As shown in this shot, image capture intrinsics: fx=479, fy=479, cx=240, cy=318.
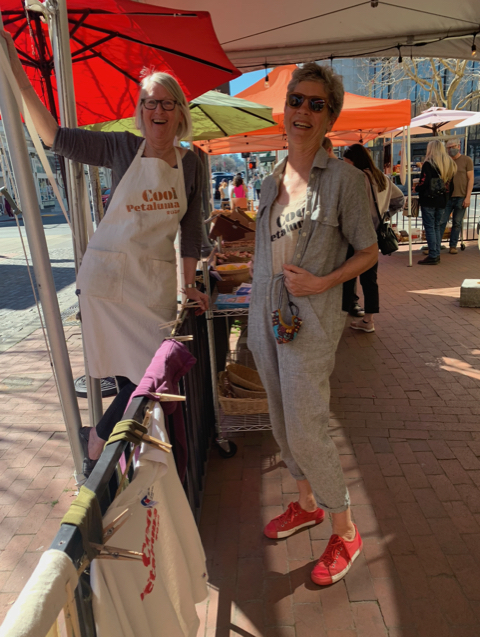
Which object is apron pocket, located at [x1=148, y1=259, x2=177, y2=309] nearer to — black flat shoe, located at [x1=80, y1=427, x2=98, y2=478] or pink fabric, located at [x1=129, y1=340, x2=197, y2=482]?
pink fabric, located at [x1=129, y1=340, x2=197, y2=482]

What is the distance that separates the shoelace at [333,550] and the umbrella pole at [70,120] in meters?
1.47

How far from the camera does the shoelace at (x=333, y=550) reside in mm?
2313

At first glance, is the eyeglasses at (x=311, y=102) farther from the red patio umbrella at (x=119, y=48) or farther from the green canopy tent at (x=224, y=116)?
the green canopy tent at (x=224, y=116)

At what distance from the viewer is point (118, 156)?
7.58 ft

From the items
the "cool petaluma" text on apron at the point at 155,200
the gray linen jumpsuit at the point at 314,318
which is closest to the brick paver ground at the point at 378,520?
the gray linen jumpsuit at the point at 314,318

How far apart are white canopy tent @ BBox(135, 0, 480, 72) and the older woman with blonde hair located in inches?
115

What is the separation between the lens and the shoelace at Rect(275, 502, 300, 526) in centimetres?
261

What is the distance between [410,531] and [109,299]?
2.01 m

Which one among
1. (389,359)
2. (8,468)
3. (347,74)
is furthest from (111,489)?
(347,74)

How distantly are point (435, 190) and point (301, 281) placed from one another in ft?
27.8

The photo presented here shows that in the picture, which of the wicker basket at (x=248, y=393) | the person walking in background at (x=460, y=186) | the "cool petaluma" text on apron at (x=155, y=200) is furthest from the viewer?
the person walking in background at (x=460, y=186)

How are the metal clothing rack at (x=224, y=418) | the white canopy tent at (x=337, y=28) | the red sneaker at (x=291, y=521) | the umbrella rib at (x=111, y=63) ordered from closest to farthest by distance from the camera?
the red sneaker at (x=291, y=521) < the umbrella rib at (x=111, y=63) < the metal clothing rack at (x=224, y=418) < the white canopy tent at (x=337, y=28)

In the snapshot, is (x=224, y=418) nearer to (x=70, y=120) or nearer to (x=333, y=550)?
(x=333, y=550)

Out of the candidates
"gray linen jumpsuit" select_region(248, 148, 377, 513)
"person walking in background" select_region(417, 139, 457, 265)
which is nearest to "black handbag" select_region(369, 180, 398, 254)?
"gray linen jumpsuit" select_region(248, 148, 377, 513)
